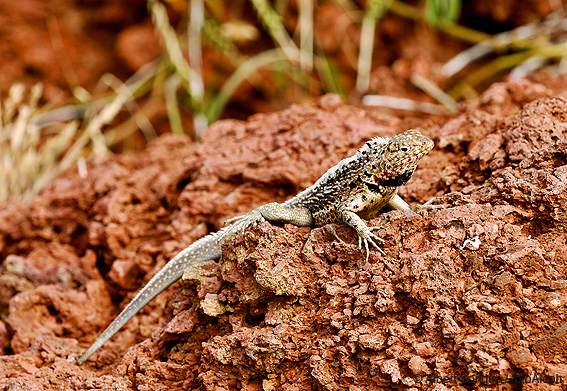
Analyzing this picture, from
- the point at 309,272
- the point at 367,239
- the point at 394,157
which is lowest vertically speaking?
the point at 309,272

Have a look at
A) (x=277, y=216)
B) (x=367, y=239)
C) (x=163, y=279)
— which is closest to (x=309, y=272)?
(x=367, y=239)

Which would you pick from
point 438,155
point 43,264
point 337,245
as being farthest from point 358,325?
point 43,264

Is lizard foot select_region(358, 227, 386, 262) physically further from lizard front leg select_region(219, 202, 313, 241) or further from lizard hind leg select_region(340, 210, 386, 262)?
lizard front leg select_region(219, 202, 313, 241)

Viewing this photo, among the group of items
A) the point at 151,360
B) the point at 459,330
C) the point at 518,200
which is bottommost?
the point at 151,360

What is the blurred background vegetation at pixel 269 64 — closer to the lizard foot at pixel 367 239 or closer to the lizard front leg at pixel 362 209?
the lizard front leg at pixel 362 209

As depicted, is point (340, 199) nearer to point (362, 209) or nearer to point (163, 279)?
point (362, 209)

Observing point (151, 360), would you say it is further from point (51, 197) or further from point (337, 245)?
point (51, 197)

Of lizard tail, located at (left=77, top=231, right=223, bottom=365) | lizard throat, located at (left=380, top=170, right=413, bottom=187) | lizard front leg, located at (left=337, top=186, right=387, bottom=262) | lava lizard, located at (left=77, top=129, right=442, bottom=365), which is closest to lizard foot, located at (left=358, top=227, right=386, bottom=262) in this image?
lizard front leg, located at (left=337, top=186, right=387, bottom=262)

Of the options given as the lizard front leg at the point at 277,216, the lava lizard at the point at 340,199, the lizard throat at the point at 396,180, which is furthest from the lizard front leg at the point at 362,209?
the lizard front leg at the point at 277,216
